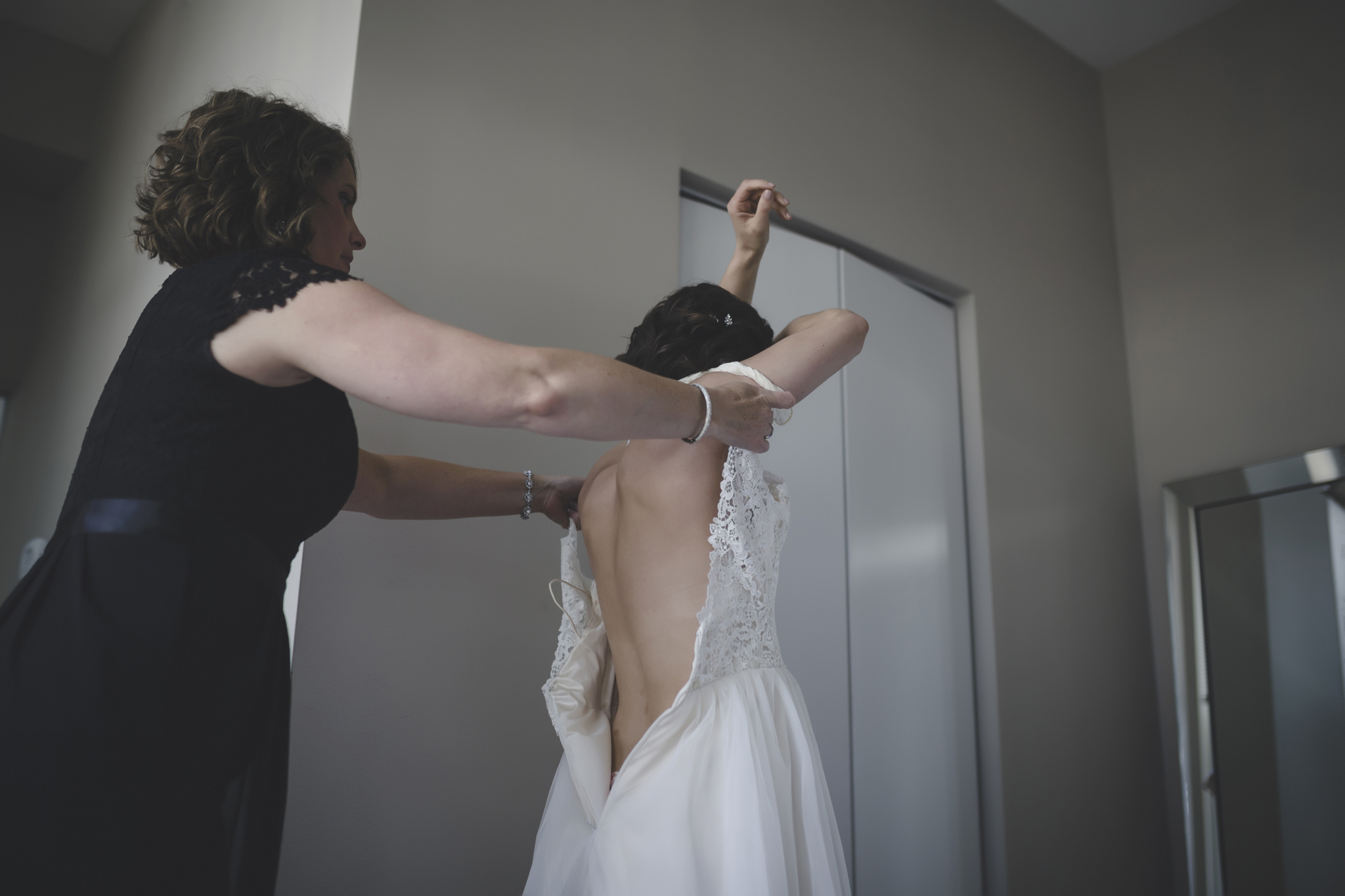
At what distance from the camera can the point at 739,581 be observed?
3.80ft

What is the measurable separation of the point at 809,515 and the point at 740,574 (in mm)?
1157

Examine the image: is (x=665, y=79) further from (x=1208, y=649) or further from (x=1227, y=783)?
(x=1227, y=783)

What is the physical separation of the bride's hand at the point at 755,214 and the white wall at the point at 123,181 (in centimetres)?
74

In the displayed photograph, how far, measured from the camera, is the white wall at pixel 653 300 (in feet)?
5.08

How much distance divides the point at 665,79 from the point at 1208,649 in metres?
2.35

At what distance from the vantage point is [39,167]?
3.19m

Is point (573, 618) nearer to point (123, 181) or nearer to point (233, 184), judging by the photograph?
point (233, 184)

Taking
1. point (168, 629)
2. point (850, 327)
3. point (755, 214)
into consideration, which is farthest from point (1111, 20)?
point (168, 629)

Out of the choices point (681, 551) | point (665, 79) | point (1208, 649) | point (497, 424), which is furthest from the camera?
point (1208, 649)

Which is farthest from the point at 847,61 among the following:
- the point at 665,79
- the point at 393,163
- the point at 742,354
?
the point at 742,354

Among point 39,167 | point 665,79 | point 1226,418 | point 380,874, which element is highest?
point 39,167

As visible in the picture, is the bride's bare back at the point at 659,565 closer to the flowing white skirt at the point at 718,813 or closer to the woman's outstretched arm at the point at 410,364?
the flowing white skirt at the point at 718,813

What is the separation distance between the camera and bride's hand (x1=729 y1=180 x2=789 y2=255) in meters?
1.54

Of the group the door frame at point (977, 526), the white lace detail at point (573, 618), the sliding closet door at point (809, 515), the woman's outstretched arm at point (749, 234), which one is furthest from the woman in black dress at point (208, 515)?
the door frame at point (977, 526)
